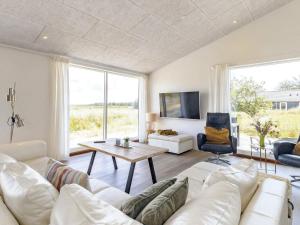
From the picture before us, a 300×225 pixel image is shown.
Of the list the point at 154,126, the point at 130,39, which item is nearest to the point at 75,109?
the point at 130,39

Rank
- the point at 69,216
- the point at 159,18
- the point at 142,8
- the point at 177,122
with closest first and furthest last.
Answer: the point at 69,216
the point at 142,8
the point at 159,18
the point at 177,122

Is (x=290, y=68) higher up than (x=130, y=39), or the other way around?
(x=130, y=39)

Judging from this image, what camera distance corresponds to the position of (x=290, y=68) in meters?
3.79

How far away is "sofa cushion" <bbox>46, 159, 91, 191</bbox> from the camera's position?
1.15 m

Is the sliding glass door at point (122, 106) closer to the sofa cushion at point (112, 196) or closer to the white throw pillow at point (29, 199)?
the sofa cushion at point (112, 196)

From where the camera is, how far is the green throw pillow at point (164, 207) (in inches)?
32.1

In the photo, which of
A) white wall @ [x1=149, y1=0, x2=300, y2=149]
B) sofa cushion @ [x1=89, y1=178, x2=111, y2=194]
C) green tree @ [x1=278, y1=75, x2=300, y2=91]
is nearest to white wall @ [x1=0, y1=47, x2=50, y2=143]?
sofa cushion @ [x1=89, y1=178, x2=111, y2=194]

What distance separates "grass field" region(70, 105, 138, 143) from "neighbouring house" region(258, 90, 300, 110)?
365cm

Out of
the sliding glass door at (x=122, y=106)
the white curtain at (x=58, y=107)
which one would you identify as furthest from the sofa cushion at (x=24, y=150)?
the sliding glass door at (x=122, y=106)

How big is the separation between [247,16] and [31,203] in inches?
181

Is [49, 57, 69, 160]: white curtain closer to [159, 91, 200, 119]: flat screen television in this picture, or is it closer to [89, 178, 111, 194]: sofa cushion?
[89, 178, 111, 194]: sofa cushion

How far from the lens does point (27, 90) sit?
144 inches

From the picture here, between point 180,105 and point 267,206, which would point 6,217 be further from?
point 180,105

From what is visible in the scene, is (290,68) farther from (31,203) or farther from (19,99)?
(19,99)
